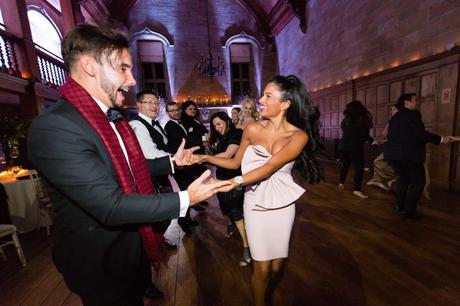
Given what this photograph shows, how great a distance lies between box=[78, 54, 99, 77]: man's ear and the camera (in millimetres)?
890

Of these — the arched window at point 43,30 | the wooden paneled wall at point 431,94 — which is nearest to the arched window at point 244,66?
the wooden paneled wall at point 431,94

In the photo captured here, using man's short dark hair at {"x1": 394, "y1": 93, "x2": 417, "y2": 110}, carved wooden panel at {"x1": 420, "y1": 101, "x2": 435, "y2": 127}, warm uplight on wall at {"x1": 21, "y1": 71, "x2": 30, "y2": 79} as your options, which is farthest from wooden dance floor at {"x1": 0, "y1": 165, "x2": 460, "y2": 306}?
warm uplight on wall at {"x1": 21, "y1": 71, "x2": 30, "y2": 79}

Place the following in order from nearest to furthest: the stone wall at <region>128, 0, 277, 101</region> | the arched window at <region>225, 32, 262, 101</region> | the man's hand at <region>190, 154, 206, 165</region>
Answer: the man's hand at <region>190, 154, 206, 165</region> < the stone wall at <region>128, 0, 277, 101</region> < the arched window at <region>225, 32, 262, 101</region>

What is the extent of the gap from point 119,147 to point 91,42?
42 centimetres

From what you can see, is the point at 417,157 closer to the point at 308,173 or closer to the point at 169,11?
the point at 308,173

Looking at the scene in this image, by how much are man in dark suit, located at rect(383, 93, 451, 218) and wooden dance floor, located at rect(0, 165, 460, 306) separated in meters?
0.35

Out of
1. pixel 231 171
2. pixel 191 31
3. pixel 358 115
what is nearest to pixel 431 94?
pixel 358 115

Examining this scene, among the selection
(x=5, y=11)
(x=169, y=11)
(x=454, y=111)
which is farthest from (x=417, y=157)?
(x=169, y=11)

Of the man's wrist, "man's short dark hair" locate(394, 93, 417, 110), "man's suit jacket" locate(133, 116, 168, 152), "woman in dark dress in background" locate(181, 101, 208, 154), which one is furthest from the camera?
"woman in dark dress in background" locate(181, 101, 208, 154)

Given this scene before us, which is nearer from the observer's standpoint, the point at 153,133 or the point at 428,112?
the point at 153,133

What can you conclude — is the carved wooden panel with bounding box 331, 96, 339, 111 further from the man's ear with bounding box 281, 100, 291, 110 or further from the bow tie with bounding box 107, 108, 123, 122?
the bow tie with bounding box 107, 108, 123, 122

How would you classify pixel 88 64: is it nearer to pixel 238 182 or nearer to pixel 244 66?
pixel 238 182

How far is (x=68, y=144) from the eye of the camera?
0.74 meters

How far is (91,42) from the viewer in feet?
2.90
